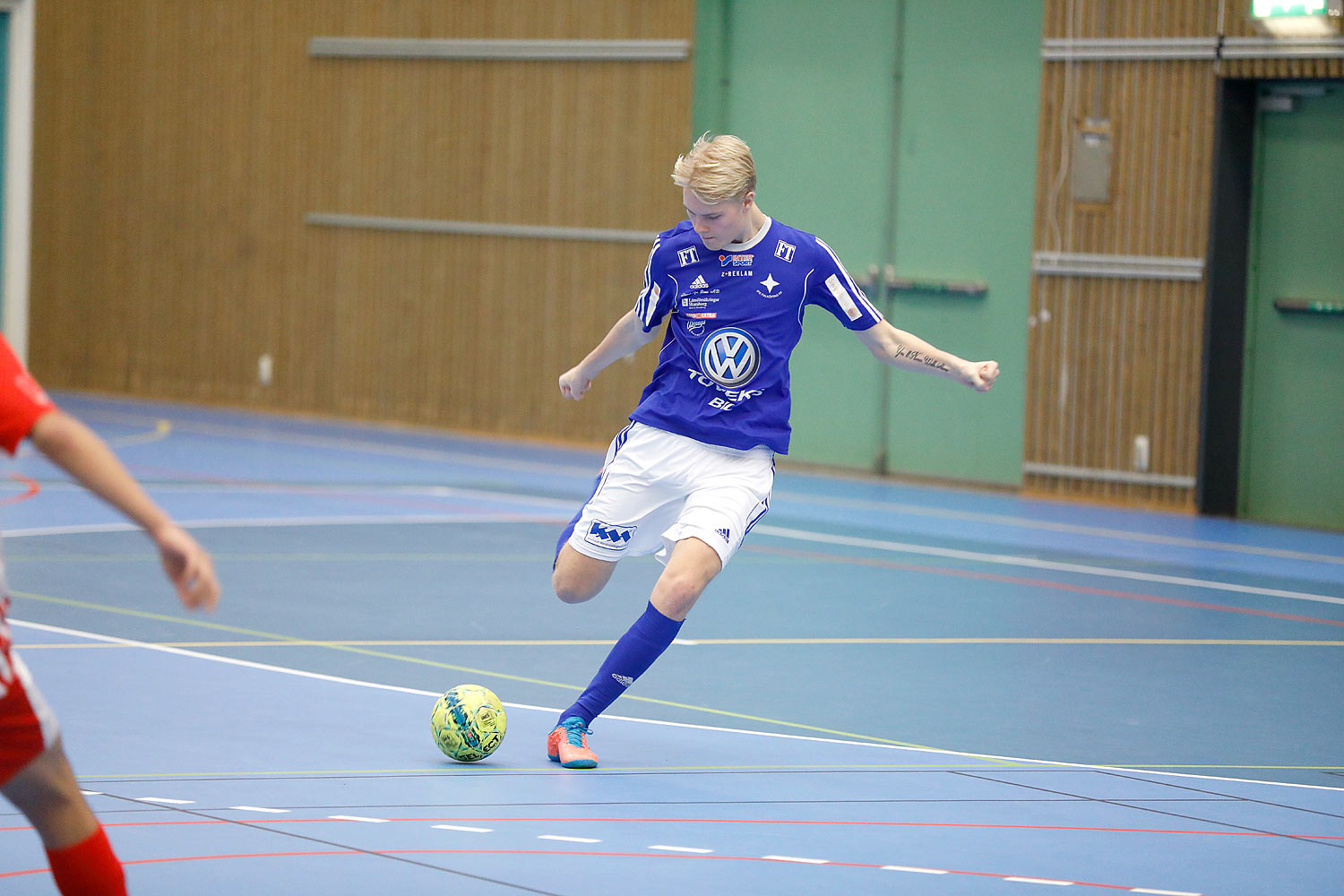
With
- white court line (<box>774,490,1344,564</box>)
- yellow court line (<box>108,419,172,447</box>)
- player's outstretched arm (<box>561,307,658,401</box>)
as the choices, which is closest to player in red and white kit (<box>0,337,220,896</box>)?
player's outstretched arm (<box>561,307,658,401</box>)

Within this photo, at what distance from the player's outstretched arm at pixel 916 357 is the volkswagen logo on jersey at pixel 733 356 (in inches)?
14.3

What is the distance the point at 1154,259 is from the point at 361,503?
635cm

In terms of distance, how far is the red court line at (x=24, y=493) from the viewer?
11128 mm

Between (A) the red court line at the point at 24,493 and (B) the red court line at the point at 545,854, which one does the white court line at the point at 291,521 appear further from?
(B) the red court line at the point at 545,854

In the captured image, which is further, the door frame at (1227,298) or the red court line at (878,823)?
the door frame at (1227,298)

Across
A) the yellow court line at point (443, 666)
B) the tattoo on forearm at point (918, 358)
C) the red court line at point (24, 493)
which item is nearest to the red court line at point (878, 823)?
the yellow court line at point (443, 666)

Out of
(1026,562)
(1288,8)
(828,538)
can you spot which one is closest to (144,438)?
(828,538)

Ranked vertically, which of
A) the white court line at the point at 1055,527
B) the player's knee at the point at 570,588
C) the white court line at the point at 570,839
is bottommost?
the white court line at the point at 1055,527

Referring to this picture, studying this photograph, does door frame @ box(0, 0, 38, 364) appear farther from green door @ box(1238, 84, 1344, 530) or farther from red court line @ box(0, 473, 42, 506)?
A: green door @ box(1238, 84, 1344, 530)

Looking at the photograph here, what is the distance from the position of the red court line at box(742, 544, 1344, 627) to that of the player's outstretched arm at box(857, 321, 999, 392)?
4.01 m

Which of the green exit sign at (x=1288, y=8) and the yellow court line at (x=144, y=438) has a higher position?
the green exit sign at (x=1288, y=8)

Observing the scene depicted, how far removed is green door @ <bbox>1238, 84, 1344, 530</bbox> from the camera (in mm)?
12750

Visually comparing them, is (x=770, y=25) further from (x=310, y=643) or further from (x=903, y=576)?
(x=310, y=643)

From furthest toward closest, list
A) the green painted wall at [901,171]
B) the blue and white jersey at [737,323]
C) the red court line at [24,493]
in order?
the green painted wall at [901,171] → the red court line at [24,493] → the blue and white jersey at [737,323]
